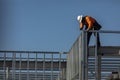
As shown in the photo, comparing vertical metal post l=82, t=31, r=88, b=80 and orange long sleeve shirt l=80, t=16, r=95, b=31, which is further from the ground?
orange long sleeve shirt l=80, t=16, r=95, b=31

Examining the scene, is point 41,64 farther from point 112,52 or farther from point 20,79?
point 112,52

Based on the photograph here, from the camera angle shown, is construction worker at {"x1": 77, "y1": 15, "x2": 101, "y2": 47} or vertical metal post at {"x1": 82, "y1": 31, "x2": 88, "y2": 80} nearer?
vertical metal post at {"x1": 82, "y1": 31, "x2": 88, "y2": 80}

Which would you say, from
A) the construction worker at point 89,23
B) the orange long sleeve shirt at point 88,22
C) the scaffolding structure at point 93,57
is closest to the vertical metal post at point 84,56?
the scaffolding structure at point 93,57

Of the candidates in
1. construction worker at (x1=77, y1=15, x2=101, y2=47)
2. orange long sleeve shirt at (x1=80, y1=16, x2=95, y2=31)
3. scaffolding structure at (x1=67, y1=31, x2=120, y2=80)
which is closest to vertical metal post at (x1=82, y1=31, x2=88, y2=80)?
scaffolding structure at (x1=67, y1=31, x2=120, y2=80)

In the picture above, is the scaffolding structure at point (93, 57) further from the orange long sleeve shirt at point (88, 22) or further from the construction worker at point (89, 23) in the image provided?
the orange long sleeve shirt at point (88, 22)

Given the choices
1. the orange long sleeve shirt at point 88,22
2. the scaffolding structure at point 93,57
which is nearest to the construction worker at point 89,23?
the orange long sleeve shirt at point 88,22

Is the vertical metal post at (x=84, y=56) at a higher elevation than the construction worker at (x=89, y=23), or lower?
lower

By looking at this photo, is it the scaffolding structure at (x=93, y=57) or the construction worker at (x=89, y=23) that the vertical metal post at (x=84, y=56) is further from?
the construction worker at (x=89, y=23)

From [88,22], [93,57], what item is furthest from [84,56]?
[88,22]

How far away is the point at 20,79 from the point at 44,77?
1503 mm

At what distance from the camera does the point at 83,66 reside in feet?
56.2

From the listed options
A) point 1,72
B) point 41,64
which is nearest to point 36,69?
point 41,64

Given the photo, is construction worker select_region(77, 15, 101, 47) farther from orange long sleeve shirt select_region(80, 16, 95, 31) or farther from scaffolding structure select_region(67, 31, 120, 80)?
scaffolding structure select_region(67, 31, 120, 80)

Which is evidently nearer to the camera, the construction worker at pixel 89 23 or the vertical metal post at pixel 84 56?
the vertical metal post at pixel 84 56
